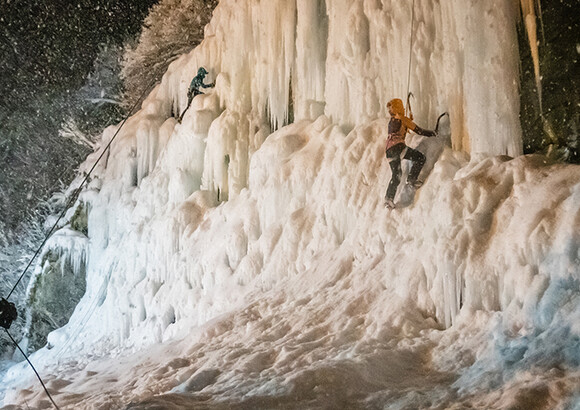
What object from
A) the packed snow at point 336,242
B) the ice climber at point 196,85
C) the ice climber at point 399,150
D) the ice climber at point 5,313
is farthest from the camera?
the ice climber at point 196,85

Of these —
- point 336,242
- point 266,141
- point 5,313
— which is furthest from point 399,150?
point 5,313

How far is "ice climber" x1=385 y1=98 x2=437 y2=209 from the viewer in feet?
21.8

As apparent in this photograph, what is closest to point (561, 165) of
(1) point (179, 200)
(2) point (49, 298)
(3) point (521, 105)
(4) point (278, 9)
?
(3) point (521, 105)

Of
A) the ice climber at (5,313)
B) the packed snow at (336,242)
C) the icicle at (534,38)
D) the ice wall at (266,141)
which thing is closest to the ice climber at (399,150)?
the packed snow at (336,242)

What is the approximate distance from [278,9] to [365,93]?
9.27 ft

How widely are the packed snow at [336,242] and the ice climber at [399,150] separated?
0.15 meters

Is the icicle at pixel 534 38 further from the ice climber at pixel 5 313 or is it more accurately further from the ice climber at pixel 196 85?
the ice climber at pixel 196 85

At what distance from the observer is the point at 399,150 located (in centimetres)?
665

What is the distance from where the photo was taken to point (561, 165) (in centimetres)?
A: 551

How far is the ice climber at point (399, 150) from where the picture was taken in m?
6.64

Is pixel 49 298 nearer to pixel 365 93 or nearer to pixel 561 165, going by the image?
pixel 365 93

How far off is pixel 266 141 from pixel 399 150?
326 cm

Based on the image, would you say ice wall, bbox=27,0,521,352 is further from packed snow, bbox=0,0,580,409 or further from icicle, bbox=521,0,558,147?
icicle, bbox=521,0,558,147

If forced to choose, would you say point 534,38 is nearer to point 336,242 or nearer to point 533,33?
point 533,33
